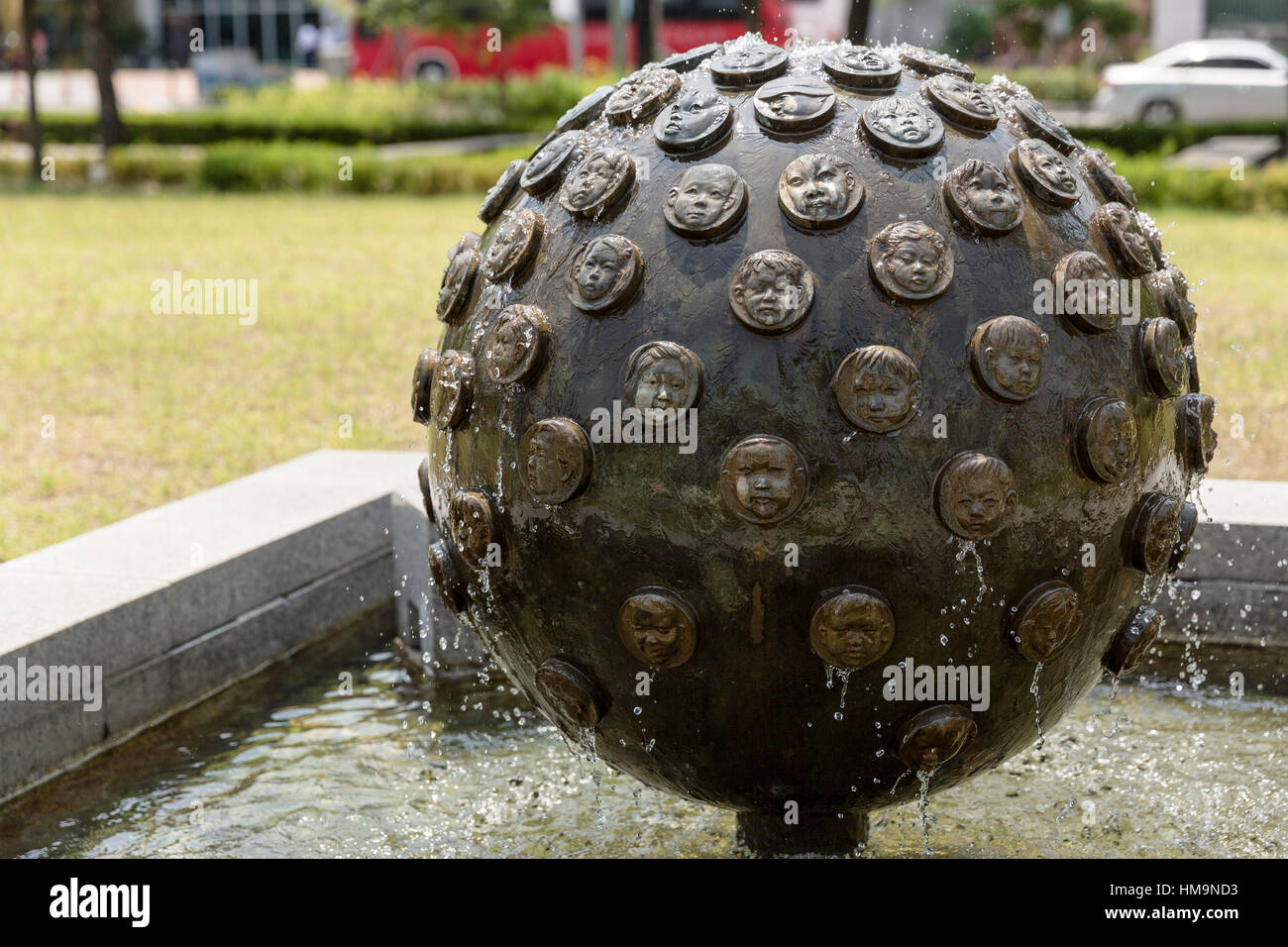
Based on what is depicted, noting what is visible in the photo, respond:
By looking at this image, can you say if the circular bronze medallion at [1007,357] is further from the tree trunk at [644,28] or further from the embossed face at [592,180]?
the tree trunk at [644,28]

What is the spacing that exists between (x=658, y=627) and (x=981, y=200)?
1.28m

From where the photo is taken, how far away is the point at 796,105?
3.71 metres

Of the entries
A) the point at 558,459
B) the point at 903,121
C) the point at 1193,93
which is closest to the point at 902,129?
the point at 903,121

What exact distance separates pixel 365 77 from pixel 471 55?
17.3ft

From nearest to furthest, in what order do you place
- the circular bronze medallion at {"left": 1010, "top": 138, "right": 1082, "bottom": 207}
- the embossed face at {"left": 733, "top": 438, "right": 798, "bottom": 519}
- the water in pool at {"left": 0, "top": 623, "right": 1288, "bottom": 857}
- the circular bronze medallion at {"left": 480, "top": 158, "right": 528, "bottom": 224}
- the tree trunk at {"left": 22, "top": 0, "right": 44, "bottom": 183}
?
1. the embossed face at {"left": 733, "top": 438, "right": 798, "bottom": 519}
2. the circular bronze medallion at {"left": 1010, "top": 138, "right": 1082, "bottom": 207}
3. the circular bronze medallion at {"left": 480, "top": 158, "right": 528, "bottom": 224}
4. the water in pool at {"left": 0, "top": 623, "right": 1288, "bottom": 857}
5. the tree trunk at {"left": 22, "top": 0, "right": 44, "bottom": 183}

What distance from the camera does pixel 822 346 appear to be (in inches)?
135

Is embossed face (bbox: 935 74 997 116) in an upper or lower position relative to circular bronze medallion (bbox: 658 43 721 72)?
lower

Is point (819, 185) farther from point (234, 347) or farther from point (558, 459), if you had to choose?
point (234, 347)

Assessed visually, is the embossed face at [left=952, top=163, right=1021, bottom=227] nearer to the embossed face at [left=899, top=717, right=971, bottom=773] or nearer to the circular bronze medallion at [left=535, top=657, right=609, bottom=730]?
the embossed face at [left=899, top=717, right=971, bottom=773]

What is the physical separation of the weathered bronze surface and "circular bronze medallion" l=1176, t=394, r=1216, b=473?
31 millimetres

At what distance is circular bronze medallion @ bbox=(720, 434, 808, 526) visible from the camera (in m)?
3.39

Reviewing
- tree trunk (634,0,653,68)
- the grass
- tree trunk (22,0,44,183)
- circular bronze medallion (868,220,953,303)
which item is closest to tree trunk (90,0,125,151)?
tree trunk (22,0,44,183)

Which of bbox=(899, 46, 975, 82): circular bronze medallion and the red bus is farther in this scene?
the red bus

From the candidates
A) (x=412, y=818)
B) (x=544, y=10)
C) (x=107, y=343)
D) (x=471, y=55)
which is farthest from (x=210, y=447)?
(x=471, y=55)
